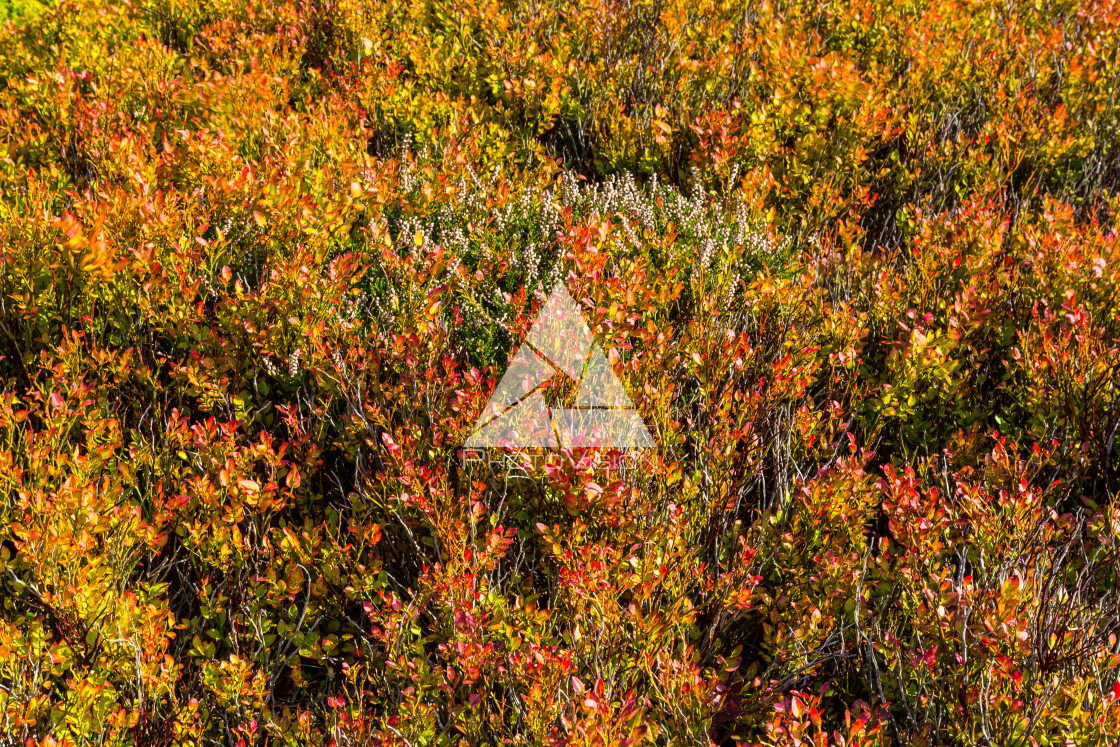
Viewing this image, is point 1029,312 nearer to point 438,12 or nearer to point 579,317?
point 579,317

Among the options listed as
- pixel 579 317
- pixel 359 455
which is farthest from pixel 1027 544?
pixel 359 455

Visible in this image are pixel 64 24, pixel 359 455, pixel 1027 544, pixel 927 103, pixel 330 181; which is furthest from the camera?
pixel 64 24

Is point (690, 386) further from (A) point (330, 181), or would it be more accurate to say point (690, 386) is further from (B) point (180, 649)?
(B) point (180, 649)

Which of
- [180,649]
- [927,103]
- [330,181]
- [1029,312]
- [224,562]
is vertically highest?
Answer: [927,103]

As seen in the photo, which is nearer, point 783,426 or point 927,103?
point 783,426

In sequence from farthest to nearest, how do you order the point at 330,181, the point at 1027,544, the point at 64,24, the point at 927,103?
the point at 64,24 → the point at 927,103 → the point at 330,181 → the point at 1027,544

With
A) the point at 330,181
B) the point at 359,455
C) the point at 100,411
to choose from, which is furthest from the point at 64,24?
the point at 359,455

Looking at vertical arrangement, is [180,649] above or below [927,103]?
below
